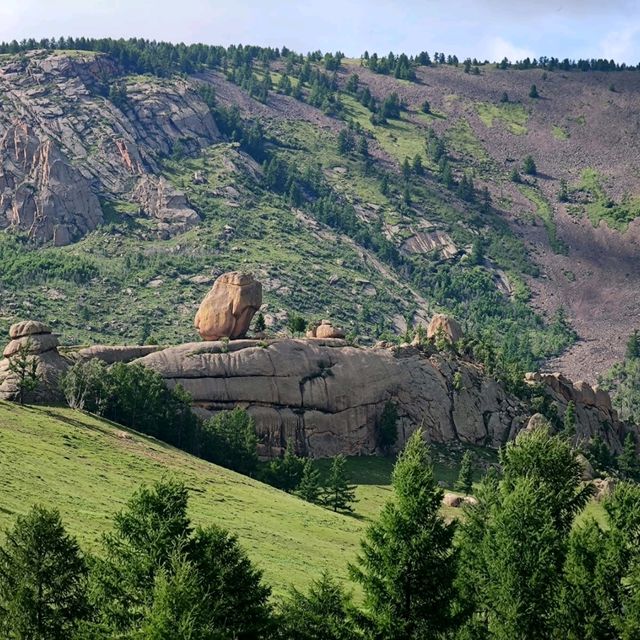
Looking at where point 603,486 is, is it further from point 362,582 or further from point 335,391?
point 362,582

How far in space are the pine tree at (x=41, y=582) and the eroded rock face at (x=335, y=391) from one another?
98191 mm

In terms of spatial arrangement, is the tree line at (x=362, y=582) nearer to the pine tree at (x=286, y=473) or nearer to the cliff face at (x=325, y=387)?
the pine tree at (x=286, y=473)

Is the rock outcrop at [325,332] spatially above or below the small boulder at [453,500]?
above

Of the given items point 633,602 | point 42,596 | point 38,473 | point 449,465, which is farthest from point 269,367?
point 42,596

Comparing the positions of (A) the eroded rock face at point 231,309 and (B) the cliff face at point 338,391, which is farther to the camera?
(A) the eroded rock face at point 231,309

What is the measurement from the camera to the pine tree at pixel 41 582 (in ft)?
206

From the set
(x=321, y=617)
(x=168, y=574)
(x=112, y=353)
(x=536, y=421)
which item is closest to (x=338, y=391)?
(x=536, y=421)

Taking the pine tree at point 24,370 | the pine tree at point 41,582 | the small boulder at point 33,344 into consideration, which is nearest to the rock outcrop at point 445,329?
the small boulder at point 33,344

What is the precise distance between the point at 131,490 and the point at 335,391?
6172 cm

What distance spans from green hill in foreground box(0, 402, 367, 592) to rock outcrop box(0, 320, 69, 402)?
4.64 meters

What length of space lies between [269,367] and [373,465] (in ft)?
60.9

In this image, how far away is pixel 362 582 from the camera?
70.1 m

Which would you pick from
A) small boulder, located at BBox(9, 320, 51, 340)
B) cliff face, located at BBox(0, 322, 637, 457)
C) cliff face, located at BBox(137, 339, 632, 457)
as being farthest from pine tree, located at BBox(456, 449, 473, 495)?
small boulder, located at BBox(9, 320, 51, 340)

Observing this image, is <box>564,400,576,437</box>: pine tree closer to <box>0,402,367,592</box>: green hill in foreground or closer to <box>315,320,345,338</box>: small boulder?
<box>315,320,345,338</box>: small boulder
